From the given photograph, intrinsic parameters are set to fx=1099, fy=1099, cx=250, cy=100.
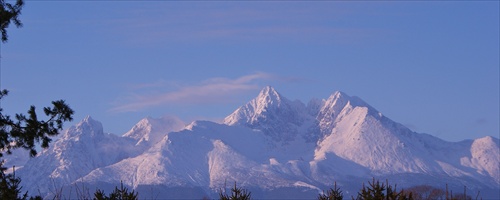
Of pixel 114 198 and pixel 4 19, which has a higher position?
pixel 4 19

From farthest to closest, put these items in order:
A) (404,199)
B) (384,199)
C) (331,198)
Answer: (331,198) → (384,199) → (404,199)

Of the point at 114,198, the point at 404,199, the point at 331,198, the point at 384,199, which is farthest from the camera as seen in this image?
the point at 331,198

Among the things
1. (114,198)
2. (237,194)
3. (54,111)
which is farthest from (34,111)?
(237,194)

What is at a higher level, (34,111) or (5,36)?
(5,36)

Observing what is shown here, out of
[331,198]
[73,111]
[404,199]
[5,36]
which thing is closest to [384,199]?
[404,199]

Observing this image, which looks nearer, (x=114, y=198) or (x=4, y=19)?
(x=4, y=19)

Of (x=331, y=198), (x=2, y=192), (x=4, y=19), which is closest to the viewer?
(x=4, y=19)

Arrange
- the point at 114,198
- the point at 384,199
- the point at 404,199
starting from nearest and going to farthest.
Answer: the point at 404,199 < the point at 384,199 < the point at 114,198

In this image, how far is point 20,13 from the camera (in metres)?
31.5

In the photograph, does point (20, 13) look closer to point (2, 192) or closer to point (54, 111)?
point (54, 111)

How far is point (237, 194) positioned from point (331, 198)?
13.4 feet

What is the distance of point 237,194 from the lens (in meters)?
47.5

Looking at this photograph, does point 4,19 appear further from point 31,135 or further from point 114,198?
point 114,198

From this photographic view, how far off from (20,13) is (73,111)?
3188 millimetres
